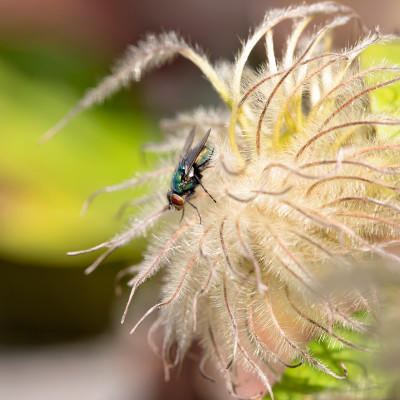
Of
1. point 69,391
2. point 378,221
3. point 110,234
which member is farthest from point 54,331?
point 378,221

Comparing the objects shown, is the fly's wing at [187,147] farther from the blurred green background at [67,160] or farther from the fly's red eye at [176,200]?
the blurred green background at [67,160]

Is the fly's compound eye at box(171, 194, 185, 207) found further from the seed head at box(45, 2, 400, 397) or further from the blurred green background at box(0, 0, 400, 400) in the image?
the blurred green background at box(0, 0, 400, 400)

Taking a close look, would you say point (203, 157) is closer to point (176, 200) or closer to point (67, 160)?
point (176, 200)

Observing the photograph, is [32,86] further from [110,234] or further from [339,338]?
[339,338]

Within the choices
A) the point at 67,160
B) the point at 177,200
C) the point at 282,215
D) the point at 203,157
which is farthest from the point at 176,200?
the point at 67,160

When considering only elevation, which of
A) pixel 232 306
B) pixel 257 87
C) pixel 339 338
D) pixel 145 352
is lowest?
pixel 339 338
